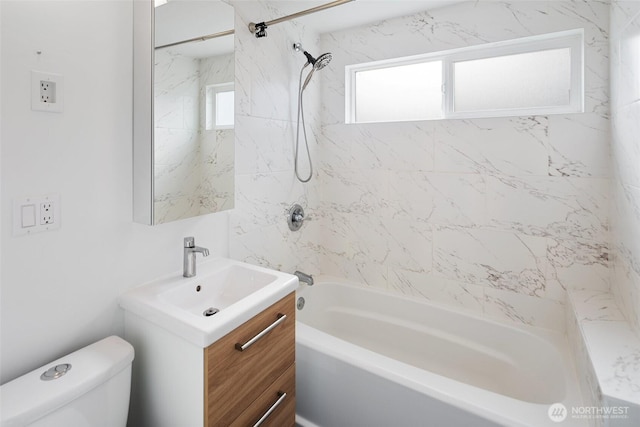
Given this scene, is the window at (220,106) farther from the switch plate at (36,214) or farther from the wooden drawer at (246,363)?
the wooden drawer at (246,363)

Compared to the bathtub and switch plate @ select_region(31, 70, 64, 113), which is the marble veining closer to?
the bathtub

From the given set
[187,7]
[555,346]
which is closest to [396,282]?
[555,346]

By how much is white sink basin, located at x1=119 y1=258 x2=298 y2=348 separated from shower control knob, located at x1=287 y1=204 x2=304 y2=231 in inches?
26.7

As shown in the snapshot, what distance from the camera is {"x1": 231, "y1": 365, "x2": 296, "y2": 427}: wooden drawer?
1.27 m

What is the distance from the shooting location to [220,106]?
1667 millimetres

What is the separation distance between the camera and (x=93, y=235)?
4.04 feet

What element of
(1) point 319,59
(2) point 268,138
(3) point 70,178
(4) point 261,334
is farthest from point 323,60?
(4) point 261,334

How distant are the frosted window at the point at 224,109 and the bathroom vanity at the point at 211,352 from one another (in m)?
0.76

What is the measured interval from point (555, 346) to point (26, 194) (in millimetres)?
2383

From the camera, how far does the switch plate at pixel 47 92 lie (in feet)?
3.39

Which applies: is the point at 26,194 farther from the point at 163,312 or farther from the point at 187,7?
the point at 187,7

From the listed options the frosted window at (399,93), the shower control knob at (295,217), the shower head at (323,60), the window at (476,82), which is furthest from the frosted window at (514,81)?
the shower control knob at (295,217)

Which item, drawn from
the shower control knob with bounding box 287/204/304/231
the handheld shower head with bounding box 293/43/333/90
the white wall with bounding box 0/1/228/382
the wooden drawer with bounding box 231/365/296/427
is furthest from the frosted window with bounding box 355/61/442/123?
the wooden drawer with bounding box 231/365/296/427

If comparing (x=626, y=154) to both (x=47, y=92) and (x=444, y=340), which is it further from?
(x=47, y=92)
